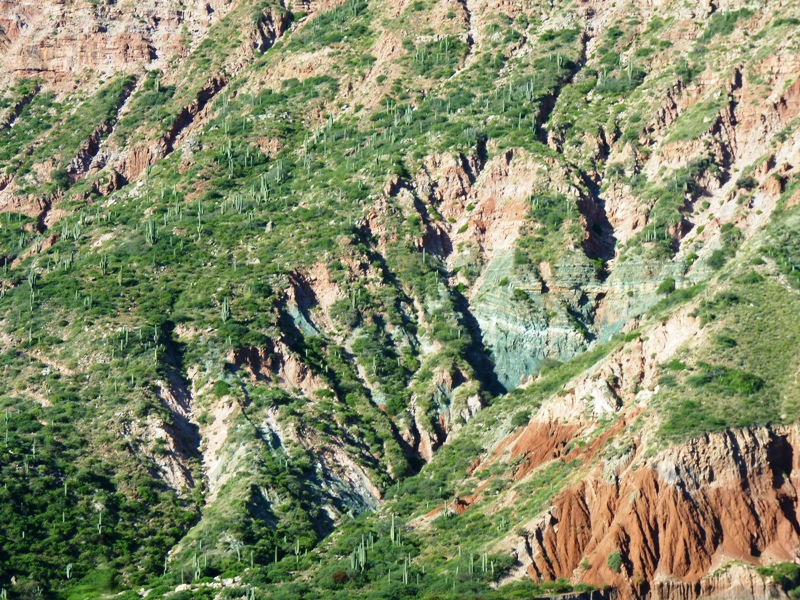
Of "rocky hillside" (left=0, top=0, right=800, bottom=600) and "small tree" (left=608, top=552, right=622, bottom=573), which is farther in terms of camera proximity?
"rocky hillside" (left=0, top=0, right=800, bottom=600)

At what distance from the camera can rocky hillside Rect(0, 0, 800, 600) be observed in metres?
92.9

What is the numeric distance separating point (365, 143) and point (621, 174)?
2060 cm

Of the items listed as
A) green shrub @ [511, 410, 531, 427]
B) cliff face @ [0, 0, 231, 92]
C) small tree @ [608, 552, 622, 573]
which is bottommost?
A: small tree @ [608, 552, 622, 573]

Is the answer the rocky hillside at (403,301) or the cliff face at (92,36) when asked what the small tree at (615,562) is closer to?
the rocky hillside at (403,301)

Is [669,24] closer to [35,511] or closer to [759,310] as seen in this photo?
[759,310]

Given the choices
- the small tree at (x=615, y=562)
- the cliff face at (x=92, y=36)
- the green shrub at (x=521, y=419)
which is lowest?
the small tree at (x=615, y=562)

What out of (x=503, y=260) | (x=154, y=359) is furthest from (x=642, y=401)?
(x=154, y=359)

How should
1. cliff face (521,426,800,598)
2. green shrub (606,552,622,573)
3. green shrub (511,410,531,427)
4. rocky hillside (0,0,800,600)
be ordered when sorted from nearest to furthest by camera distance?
green shrub (606,552,622,573)
cliff face (521,426,800,598)
rocky hillside (0,0,800,600)
green shrub (511,410,531,427)

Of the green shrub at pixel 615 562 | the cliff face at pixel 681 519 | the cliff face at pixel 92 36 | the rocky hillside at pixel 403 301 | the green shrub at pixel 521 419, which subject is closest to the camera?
the green shrub at pixel 615 562

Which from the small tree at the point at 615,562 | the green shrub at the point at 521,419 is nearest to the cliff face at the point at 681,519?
the small tree at the point at 615,562

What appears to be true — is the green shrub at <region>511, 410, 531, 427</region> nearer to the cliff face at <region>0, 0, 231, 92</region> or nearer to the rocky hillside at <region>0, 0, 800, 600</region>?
the rocky hillside at <region>0, 0, 800, 600</region>

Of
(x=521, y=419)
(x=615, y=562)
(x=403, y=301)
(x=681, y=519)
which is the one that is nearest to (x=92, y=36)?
(x=403, y=301)

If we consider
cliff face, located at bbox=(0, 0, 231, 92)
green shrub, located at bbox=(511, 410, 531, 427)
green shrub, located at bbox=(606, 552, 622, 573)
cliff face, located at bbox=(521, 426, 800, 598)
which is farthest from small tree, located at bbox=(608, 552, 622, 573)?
cliff face, located at bbox=(0, 0, 231, 92)

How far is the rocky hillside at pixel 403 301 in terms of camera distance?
3656 inches
